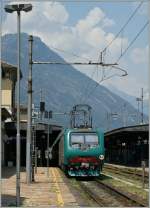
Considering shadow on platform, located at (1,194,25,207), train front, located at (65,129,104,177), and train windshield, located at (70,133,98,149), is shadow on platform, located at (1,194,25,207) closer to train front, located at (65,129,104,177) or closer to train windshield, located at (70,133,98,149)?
train front, located at (65,129,104,177)

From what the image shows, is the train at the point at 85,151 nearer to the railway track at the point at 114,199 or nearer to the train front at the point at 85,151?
the train front at the point at 85,151

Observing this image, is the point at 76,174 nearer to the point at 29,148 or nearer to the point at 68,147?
the point at 68,147

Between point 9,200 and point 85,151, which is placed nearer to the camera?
point 9,200

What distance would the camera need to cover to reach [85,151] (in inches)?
1358

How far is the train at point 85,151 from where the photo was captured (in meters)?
34.4

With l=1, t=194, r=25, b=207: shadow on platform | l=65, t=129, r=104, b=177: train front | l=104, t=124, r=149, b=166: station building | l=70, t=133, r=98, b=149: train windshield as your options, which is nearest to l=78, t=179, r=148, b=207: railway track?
l=1, t=194, r=25, b=207: shadow on platform

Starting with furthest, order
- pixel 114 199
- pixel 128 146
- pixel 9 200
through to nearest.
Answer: pixel 128 146
pixel 114 199
pixel 9 200

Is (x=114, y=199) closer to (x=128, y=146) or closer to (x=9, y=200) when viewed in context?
(x=9, y=200)

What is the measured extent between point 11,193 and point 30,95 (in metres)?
8.08

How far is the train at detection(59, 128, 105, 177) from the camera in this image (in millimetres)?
34375

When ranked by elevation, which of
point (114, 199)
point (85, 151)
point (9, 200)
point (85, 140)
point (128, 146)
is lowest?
point (114, 199)

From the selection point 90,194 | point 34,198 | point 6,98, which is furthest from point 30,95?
point 6,98

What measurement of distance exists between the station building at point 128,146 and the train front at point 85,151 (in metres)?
16.3

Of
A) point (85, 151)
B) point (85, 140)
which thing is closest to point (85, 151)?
point (85, 151)
